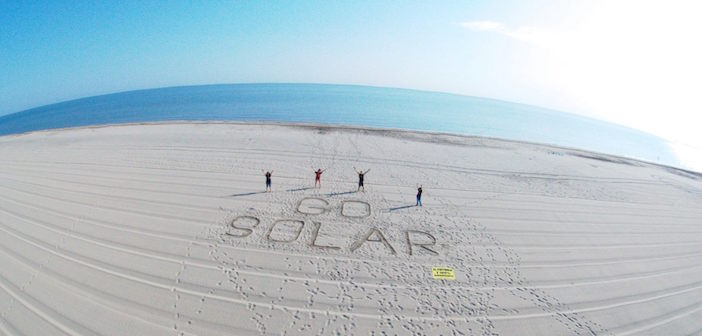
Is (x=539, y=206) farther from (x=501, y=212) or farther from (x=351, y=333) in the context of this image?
(x=351, y=333)

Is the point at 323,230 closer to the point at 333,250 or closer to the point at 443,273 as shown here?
the point at 333,250

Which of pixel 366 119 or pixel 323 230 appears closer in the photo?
pixel 323 230

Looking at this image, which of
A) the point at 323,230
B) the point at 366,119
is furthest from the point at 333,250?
the point at 366,119

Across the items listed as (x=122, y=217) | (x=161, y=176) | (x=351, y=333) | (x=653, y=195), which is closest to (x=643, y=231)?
(x=653, y=195)

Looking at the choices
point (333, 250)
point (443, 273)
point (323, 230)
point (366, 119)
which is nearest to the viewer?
point (443, 273)

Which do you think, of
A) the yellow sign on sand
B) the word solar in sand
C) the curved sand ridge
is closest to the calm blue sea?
the curved sand ridge

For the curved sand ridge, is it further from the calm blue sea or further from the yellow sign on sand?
the calm blue sea
